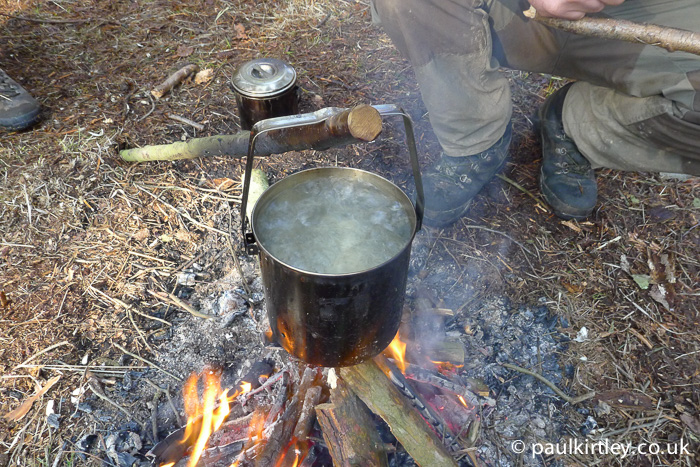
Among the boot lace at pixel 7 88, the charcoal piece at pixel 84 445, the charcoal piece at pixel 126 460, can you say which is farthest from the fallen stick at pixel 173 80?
the charcoal piece at pixel 126 460

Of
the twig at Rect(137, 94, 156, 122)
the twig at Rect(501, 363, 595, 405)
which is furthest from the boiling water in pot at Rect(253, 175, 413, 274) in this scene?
the twig at Rect(137, 94, 156, 122)

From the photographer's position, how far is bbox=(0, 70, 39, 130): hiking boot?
3264 mm

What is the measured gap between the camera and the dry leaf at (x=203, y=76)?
382 cm

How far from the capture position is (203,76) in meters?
3.83

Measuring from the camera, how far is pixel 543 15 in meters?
1.98

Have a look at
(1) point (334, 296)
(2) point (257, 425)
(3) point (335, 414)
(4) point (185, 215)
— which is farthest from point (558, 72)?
(2) point (257, 425)

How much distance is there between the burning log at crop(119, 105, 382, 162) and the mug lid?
374 mm

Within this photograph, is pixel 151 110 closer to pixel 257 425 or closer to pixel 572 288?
pixel 257 425

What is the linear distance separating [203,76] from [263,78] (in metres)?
0.97

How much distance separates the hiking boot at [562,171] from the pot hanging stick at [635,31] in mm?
1170

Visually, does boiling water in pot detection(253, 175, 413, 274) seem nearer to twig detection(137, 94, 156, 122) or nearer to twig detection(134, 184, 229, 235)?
twig detection(134, 184, 229, 235)

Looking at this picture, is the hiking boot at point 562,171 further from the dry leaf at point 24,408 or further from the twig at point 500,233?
the dry leaf at point 24,408

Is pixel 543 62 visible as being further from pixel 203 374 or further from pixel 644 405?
pixel 203 374

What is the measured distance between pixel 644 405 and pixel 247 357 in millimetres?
2007
